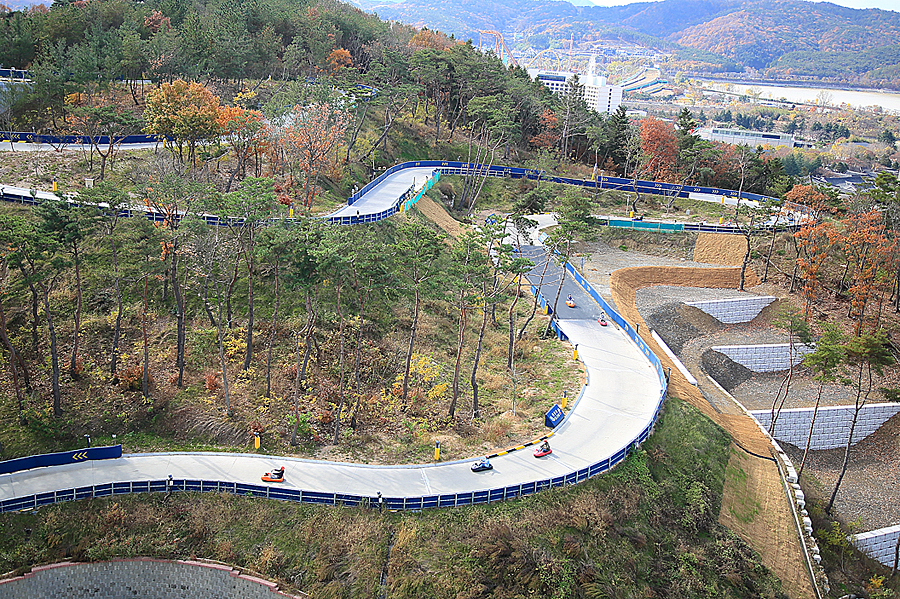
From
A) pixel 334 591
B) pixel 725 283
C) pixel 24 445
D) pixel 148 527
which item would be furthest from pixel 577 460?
pixel 725 283

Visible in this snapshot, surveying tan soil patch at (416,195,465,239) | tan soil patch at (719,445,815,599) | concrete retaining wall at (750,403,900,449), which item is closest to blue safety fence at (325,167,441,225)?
tan soil patch at (416,195,465,239)

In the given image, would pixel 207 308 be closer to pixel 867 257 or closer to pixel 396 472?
pixel 396 472

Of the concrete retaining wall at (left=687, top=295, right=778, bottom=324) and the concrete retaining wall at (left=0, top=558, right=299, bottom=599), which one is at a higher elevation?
the concrete retaining wall at (left=687, top=295, right=778, bottom=324)

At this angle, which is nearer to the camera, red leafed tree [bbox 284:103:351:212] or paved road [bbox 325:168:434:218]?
red leafed tree [bbox 284:103:351:212]

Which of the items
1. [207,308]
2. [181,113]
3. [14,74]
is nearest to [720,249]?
[207,308]

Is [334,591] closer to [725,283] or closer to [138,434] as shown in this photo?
[138,434]

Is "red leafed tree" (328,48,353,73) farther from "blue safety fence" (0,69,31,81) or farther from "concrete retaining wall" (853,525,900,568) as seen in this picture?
"concrete retaining wall" (853,525,900,568)
